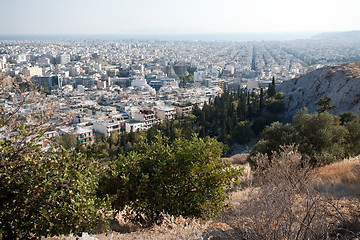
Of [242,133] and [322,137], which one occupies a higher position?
[322,137]

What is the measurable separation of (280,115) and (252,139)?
238cm

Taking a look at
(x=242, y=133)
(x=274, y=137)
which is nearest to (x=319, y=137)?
(x=274, y=137)

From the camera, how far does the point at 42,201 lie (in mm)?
2422

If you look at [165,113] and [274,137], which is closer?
[274,137]

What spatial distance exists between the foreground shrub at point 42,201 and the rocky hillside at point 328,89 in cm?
1254

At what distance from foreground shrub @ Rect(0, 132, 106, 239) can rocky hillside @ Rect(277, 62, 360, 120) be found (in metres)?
12.5

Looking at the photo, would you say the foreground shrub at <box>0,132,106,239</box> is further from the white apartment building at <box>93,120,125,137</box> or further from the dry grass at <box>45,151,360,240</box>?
the white apartment building at <box>93,120,125,137</box>

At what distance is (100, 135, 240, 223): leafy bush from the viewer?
3301 millimetres

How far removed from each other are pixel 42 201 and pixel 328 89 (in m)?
16.1

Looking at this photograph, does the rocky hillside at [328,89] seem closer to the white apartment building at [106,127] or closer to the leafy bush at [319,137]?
the leafy bush at [319,137]

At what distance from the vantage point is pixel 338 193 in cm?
394

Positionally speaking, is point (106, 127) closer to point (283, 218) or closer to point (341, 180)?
point (341, 180)

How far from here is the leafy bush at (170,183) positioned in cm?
330

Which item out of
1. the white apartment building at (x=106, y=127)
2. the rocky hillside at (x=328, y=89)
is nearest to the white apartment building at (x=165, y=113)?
the white apartment building at (x=106, y=127)
